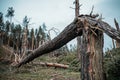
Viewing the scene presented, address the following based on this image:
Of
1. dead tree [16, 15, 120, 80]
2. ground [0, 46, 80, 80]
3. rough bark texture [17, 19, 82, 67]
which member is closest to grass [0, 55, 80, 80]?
ground [0, 46, 80, 80]

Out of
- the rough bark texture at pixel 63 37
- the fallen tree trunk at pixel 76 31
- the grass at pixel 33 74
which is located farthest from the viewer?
the grass at pixel 33 74

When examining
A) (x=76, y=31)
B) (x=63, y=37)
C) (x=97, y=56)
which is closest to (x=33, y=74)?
(x=63, y=37)

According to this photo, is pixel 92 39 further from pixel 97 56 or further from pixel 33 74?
pixel 33 74

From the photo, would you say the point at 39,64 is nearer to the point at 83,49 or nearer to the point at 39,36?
the point at 83,49

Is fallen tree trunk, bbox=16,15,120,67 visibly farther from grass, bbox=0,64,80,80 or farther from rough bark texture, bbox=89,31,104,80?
grass, bbox=0,64,80,80

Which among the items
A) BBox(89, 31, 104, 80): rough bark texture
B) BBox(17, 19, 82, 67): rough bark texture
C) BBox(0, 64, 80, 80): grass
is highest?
BBox(17, 19, 82, 67): rough bark texture

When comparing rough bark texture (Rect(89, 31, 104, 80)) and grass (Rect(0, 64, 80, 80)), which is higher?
rough bark texture (Rect(89, 31, 104, 80))

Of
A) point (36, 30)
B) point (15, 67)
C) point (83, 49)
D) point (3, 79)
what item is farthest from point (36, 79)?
point (36, 30)

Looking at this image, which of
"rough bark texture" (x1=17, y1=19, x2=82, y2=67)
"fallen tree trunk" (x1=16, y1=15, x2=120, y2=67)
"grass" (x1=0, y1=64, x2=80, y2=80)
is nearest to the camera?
"fallen tree trunk" (x1=16, y1=15, x2=120, y2=67)

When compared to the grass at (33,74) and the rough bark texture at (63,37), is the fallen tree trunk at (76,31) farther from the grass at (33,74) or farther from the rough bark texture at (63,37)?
the grass at (33,74)

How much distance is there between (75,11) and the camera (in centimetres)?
1806

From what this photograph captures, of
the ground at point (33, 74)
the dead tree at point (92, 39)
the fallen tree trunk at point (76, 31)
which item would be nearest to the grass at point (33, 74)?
the ground at point (33, 74)

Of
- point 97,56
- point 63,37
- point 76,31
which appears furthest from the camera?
point 63,37

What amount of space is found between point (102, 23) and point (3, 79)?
5535mm
